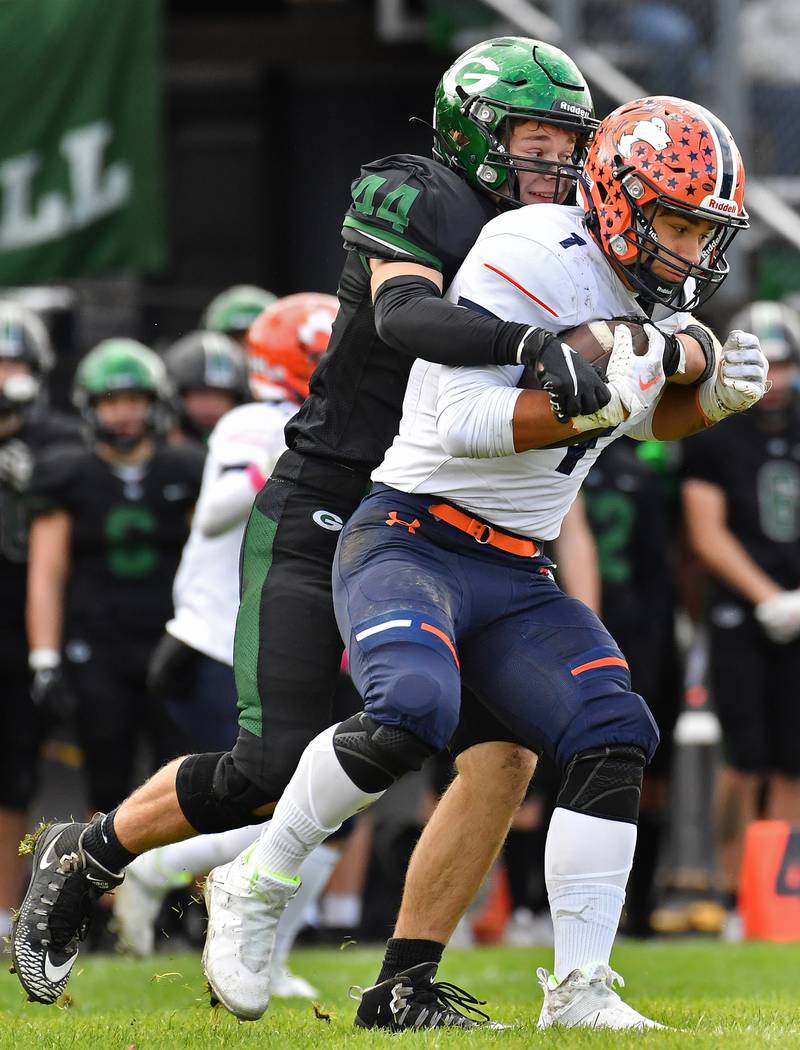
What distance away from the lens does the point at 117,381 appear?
7.86 metres

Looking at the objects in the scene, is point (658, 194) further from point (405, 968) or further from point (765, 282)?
point (765, 282)

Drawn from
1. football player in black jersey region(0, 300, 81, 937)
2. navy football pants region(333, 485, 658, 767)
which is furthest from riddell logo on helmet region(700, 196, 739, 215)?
football player in black jersey region(0, 300, 81, 937)

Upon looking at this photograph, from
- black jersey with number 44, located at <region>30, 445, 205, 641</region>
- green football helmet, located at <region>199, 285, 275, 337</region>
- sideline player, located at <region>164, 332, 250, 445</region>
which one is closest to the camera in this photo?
black jersey with number 44, located at <region>30, 445, 205, 641</region>

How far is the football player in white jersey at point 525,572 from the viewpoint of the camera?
12.6 ft

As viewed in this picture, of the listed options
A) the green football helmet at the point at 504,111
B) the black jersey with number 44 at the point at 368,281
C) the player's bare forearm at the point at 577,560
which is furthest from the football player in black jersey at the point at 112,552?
the green football helmet at the point at 504,111

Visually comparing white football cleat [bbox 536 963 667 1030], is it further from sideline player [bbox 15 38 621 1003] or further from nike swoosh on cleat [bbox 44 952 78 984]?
nike swoosh on cleat [bbox 44 952 78 984]

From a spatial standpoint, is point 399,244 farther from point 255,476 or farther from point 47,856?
point 255,476

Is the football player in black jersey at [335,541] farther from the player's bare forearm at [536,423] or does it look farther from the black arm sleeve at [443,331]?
the player's bare forearm at [536,423]

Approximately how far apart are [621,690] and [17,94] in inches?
271

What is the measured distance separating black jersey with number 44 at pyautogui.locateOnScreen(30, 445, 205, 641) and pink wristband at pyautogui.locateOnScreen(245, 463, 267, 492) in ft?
6.88

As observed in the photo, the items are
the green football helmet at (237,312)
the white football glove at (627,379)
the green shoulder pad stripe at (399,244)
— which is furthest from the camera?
the green football helmet at (237,312)

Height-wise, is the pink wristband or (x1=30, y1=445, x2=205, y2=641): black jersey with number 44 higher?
the pink wristband

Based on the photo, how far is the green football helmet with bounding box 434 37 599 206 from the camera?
4254 millimetres

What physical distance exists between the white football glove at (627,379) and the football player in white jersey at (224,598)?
5.93 feet
